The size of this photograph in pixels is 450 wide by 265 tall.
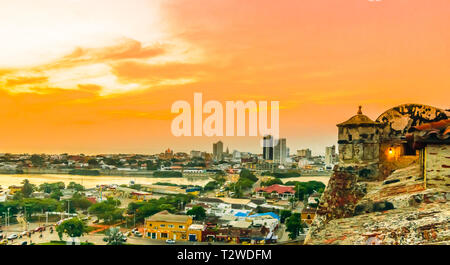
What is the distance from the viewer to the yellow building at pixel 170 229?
10.5 meters

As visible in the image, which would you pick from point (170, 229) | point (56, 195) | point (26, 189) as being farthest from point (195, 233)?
point (26, 189)

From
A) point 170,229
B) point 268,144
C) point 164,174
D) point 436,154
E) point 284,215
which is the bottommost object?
point 284,215

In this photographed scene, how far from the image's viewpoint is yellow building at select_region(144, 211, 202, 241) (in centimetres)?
1054

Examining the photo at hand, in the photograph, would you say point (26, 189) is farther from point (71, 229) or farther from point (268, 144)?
point (268, 144)

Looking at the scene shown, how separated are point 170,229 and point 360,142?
305 inches

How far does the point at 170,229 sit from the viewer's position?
35.5 feet

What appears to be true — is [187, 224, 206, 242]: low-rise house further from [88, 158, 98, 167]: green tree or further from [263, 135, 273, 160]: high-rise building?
[88, 158, 98, 167]: green tree

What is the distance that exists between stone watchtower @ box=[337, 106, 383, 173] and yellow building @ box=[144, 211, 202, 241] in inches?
274

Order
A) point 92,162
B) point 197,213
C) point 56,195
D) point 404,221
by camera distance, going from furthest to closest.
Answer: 1. point 92,162
2. point 56,195
3. point 197,213
4. point 404,221

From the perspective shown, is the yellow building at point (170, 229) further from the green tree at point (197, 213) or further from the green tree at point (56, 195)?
the green tree at point (56, 195)

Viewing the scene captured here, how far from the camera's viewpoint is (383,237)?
5.45ft

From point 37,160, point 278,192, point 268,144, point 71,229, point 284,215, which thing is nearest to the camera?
point 71,229
